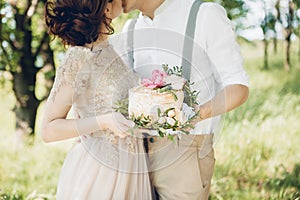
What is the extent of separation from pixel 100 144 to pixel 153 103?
35cm

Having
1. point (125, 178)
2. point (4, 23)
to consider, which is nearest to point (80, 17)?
point (125, 178)

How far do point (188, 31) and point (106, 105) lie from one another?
429 mm

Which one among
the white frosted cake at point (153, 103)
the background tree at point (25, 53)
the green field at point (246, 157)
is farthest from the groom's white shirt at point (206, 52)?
the background tree at point (25, 53)

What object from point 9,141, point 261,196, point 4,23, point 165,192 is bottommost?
point 9,141

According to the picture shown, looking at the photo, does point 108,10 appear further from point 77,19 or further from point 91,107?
point 91,107

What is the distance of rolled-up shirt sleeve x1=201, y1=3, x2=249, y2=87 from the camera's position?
221 centimetres

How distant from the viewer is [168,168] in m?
2.34

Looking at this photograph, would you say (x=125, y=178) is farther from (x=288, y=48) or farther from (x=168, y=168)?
(x=288, y=48)

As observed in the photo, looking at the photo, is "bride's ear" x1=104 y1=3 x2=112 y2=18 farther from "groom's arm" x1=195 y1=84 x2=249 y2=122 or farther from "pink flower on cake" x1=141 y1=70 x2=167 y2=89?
"groom's arm" x1=195 y1=84 x2=249 y2=122

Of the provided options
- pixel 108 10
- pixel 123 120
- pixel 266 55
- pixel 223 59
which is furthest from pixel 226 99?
pixel 266 55

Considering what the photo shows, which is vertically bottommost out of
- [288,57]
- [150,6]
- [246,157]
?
[288,57]

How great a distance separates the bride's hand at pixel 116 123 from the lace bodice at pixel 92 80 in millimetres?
68

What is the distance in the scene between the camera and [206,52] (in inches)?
89.0

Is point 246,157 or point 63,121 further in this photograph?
point 246,157
